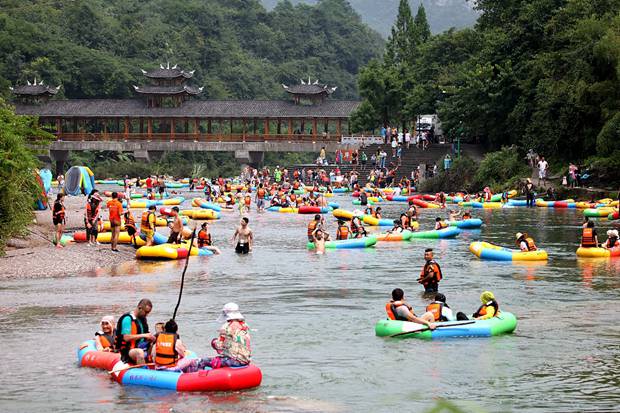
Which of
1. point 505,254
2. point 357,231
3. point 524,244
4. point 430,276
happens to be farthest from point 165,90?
point 430,276

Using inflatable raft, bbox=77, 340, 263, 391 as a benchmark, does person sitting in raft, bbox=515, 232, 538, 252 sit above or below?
above

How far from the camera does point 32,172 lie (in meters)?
28.8

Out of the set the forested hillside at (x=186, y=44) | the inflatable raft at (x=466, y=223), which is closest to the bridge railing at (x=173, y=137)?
the forested hillside at (x=186, y=44)

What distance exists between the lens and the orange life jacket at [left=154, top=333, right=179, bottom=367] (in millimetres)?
13461

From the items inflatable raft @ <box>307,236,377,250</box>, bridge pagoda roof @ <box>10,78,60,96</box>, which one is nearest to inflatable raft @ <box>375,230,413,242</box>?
inflatable raft @ <box>307,236,377,250</box>

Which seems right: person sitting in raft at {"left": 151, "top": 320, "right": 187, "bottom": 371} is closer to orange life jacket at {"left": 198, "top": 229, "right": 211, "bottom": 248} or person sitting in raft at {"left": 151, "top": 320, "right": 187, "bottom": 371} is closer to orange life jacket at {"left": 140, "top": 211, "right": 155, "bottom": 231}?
orange life jacket at {"left": 140, "top": 211, "right": 155, "bottom": 231}

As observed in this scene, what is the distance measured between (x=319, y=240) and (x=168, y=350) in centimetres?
1565

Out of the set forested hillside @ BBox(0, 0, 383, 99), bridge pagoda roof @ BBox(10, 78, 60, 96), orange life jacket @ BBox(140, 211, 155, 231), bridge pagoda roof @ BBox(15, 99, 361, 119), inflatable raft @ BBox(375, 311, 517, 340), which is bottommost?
inflatable raft @ BBox(375, 311, 517, 340)

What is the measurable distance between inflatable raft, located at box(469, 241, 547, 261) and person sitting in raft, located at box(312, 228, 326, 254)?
4032 millimetres

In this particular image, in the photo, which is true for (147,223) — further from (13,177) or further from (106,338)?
(106,338)

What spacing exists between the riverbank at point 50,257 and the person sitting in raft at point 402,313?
962cm

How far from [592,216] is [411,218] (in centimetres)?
832

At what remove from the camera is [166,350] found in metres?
13.6

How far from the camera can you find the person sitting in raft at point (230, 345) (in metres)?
13.3
